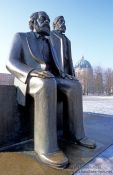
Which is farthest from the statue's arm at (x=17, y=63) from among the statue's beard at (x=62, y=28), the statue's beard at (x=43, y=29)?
the statue's beard at (x=62, y=28)

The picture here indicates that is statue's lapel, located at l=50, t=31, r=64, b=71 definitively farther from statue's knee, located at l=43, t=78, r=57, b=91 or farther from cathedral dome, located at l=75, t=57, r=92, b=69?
cathedral dome, located at l=75, t=57, r=92, b=69

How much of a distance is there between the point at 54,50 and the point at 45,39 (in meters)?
0.22

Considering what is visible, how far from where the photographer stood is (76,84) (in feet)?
11.1

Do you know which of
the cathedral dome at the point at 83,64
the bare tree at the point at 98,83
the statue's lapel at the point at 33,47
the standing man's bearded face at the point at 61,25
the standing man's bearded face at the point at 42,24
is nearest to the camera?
the statue's lapel at the point at 33,47

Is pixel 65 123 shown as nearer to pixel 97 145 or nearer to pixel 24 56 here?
pixel 97 145

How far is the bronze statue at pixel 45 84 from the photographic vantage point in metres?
2.82

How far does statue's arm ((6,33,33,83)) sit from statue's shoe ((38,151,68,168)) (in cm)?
98

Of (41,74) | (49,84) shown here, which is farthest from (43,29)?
(49,84)

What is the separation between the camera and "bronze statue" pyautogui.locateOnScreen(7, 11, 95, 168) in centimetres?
282

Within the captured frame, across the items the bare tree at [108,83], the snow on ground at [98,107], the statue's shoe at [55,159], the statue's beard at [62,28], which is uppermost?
the statue's beard at [62,28]

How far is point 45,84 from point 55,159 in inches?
33.7

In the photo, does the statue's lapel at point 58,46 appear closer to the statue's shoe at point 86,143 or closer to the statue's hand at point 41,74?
the statue's hand at point 41,74

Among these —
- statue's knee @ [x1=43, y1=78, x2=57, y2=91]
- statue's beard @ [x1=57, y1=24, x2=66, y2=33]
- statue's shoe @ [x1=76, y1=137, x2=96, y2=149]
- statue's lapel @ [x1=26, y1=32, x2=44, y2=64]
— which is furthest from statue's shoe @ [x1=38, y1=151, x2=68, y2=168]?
statue's beard @ [x1=57, y1=24, x2=66, y2=33]

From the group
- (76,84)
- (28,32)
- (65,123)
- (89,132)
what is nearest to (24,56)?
(28,32)
